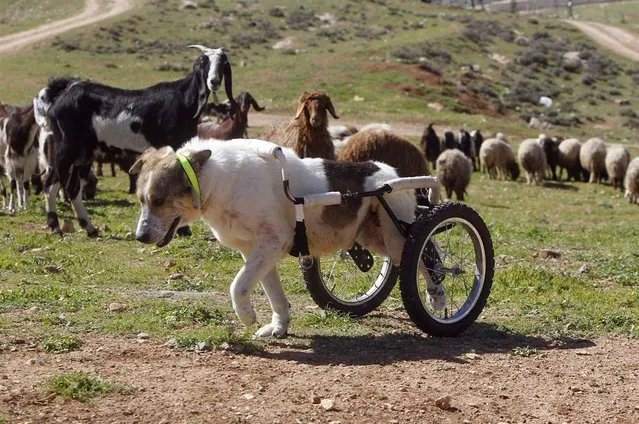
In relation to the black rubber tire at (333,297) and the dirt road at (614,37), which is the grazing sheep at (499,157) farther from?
the dirt road at (614,37)

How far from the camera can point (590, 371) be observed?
662 centimetres

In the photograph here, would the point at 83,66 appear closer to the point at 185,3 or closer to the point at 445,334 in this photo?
the point at 185,3

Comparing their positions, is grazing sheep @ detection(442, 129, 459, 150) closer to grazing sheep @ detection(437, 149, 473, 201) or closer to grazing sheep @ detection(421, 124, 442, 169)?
grazing sheep @ detection(421, 124, 442, 169)

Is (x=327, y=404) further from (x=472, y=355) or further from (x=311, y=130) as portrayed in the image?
(x=311, y=130)

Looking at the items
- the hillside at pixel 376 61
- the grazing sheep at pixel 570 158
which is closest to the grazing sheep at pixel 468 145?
the grazing sheep at pixel 570 158

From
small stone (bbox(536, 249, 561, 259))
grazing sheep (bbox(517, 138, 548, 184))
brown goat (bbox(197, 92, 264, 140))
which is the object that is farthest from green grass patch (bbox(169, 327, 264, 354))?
grazing sheep (bbox(517, 138, 548, 184))

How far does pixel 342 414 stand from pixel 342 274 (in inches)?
144

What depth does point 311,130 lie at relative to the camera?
12883 mm

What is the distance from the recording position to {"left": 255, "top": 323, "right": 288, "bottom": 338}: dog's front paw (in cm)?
728

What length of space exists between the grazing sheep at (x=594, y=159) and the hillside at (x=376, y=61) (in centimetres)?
835

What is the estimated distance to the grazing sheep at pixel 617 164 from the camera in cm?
2897

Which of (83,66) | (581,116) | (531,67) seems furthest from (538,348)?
(531,67)

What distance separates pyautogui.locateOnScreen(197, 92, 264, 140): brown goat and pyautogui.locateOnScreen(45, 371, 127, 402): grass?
469 inches

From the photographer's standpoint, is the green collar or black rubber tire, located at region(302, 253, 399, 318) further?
black rubber tire, located at region(302, 253, 399, 318)
